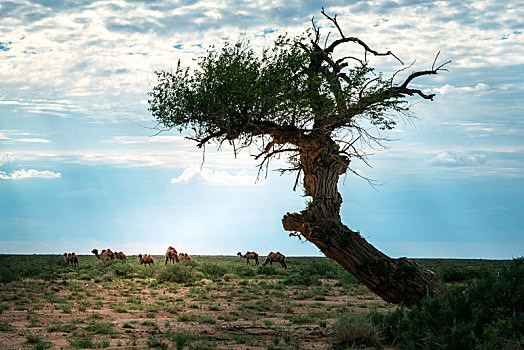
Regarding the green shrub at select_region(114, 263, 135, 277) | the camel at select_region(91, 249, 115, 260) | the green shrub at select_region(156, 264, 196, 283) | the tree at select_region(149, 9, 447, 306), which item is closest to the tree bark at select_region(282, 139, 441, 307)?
the tree at select_region(149, 9, 447, 306)

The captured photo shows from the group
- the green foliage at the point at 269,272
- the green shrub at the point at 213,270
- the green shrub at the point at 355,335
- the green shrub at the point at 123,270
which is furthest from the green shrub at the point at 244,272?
the green shrub at the point at 355,335

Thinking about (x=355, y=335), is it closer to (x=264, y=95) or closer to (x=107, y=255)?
(x=264, y=95)

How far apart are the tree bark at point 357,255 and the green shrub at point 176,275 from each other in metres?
15.7

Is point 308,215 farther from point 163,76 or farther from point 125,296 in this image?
point 125,296

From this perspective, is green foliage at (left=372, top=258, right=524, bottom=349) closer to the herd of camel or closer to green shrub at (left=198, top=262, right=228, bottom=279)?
green shrub at (left=198, top=262, right=228, bottom=279)

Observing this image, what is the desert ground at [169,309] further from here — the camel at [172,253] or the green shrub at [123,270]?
the camel at [172,253]

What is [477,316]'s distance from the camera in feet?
25.9

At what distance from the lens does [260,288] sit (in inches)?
993

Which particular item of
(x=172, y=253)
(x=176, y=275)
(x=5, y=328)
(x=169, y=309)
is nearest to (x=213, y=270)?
(x=176, y=275)

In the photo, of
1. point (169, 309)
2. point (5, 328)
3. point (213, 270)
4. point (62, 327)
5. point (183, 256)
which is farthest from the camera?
point (183, 256)

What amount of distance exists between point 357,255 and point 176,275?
17119 millimetres

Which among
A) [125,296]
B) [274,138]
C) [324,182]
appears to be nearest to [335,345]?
[324,182]

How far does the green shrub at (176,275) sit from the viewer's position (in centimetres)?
2783

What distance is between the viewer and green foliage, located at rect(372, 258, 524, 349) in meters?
7.32
